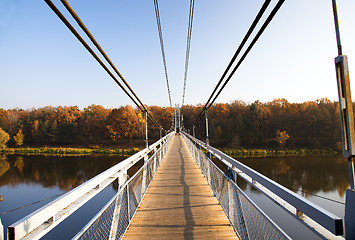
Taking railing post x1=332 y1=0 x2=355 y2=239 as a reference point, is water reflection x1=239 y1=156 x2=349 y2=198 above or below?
below

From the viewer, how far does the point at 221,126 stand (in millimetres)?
54500

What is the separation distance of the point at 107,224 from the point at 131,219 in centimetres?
84

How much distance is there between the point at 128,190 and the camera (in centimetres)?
239

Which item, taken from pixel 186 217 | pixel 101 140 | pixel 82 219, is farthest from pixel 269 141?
pixel 186 217

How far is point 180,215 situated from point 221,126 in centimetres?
5316

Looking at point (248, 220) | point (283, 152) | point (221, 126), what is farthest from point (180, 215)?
point (221, 126)

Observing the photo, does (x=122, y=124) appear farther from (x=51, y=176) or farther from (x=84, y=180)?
(x=84, y=180)

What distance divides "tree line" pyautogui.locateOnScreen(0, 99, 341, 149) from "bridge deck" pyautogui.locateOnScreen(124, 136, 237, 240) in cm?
4059

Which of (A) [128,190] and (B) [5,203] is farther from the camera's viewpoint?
(B) [5,203]

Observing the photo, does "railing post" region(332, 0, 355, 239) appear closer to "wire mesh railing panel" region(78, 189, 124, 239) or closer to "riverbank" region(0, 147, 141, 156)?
"wire mesh railing panel" region(78, 189, 124, 239)

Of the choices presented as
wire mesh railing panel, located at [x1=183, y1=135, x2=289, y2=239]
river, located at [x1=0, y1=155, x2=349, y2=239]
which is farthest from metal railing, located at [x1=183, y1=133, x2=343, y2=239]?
river, located at [x1=0, y1=155, x2=349, y2=239]

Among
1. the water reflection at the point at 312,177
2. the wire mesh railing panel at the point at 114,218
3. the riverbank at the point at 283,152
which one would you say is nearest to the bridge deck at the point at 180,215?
the wire mesh railing panel at the point at 114,218

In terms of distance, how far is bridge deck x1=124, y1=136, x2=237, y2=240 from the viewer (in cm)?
221

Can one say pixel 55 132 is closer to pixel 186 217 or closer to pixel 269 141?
pixel 269 141
